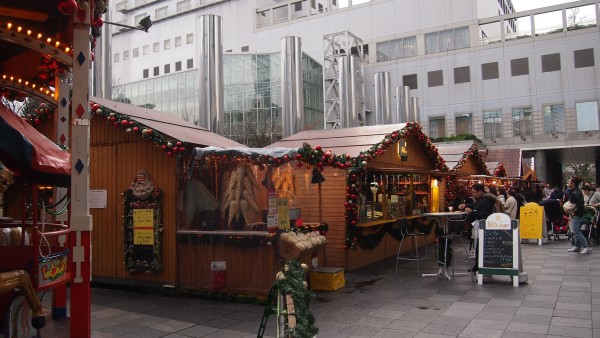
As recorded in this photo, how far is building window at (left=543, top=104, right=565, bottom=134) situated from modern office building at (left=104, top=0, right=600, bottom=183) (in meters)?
0.07

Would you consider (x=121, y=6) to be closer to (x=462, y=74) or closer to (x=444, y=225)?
(x=462, y=74)

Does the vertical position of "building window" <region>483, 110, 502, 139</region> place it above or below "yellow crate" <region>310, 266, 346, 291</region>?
above

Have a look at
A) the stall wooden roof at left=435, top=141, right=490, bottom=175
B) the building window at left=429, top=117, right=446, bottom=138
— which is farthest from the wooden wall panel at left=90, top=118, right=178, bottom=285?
the building window at left=429, top=117, right=446, bottom=138

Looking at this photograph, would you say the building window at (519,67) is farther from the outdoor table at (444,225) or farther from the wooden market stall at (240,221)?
the wooden market stall at (240,221)

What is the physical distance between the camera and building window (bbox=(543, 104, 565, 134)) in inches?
1428

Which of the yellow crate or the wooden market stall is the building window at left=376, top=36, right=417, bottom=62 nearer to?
the wooden market stall

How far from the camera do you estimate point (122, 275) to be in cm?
927

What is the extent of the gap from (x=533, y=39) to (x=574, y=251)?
96.7ft

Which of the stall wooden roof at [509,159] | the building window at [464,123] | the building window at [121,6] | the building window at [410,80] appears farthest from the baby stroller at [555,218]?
the building window at [121,6]

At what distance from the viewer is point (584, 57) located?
3562 cm

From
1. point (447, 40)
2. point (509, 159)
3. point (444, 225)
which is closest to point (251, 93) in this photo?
point (447, 40)

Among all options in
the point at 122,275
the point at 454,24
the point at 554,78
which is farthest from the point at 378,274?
the point at 454,24

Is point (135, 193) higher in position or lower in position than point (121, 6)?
lower

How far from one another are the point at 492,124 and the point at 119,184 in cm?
3523
